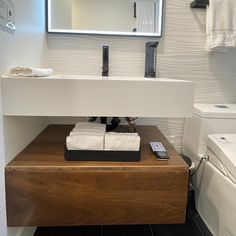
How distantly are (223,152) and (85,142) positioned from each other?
2.27 feet

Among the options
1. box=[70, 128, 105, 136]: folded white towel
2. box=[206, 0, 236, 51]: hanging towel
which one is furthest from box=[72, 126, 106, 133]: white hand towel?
box=[206, 0, 236, 51]: hanging towel

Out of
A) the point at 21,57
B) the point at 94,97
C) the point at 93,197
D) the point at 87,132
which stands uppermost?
the point at 21,57

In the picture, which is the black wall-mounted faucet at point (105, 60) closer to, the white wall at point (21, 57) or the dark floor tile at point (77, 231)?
the white wall at point (21, 57)

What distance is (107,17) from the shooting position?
1579 millimetres

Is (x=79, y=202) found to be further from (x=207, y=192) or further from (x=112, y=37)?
(x=112, y=37)

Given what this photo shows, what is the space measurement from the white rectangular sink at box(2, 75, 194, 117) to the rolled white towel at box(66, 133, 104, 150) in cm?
13

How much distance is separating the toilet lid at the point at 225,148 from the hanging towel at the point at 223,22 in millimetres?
565

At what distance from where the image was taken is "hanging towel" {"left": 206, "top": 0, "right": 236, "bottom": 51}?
58.5 inches

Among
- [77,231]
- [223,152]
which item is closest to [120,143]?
[223,152]

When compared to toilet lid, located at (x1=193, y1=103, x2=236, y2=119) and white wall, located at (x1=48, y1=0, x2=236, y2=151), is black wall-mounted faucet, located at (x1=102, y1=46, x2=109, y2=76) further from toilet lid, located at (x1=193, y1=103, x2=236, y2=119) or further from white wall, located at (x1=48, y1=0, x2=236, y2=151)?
toilet lid, located at (x1=193, y1=103, x2=236, y2=119)

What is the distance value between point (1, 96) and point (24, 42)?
36 cm

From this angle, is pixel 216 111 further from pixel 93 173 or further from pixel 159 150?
pixel 93 173

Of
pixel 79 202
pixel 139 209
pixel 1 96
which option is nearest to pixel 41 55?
pixel 1 96

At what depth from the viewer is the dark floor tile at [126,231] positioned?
1.38 metres
